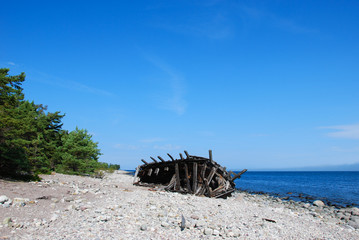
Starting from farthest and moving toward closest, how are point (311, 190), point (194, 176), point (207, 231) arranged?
point (311, 190) → point (194, 176) → point (207, 231)

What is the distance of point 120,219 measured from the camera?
910cm

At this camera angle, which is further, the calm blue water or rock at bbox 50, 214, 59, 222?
the calm blue water

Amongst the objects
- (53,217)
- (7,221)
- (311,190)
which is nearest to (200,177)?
(53,217)

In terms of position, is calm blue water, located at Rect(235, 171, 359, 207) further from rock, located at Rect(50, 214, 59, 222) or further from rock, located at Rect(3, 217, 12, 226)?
rock, located at Rect(3, 217, 12, 226)

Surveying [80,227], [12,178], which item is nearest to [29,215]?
[80,227]

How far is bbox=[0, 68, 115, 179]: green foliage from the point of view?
1513 centimetres

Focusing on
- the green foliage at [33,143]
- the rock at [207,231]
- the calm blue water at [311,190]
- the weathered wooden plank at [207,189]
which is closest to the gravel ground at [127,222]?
the rock at [207,231]

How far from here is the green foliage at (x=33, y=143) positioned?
596 inches

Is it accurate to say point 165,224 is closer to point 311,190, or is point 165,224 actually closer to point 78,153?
point 78,153

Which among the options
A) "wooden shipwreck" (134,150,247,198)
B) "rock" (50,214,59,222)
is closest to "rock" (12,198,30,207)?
"rock" (50,214,59,222)

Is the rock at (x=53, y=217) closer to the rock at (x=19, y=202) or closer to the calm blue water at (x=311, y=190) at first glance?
the rock at (x=19, y=202)

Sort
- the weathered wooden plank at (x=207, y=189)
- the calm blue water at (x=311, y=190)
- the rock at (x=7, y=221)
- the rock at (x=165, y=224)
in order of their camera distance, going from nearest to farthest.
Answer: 1. the rock at (x=7, y=221)
2. the rock at (x=165, y=224)
3. the weathered wooden plank at (x=207, y=189)
4. the calm blue water at (x=311, y=190)

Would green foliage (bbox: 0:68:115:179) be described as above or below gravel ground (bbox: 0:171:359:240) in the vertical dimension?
above

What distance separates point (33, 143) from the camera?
20.9 metres
